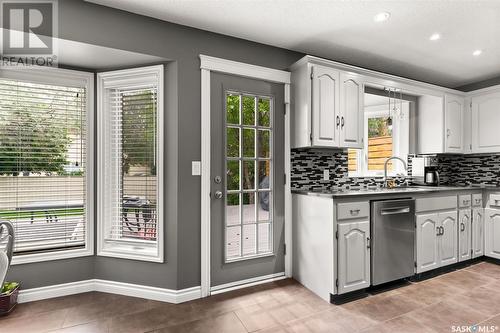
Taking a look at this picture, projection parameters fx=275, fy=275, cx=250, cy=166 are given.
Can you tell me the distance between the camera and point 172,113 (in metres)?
2.40

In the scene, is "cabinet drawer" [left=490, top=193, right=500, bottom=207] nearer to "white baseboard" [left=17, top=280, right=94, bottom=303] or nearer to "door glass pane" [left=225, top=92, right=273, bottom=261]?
"door glass pane" [left=225, top=92, right=273, bottom=261]

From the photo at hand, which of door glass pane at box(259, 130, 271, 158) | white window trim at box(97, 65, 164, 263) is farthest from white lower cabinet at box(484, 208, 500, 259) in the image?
white window trim at box(97, 65, 164, 263)

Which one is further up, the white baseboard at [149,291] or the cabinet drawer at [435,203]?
the cabinet drawer at [435,203]

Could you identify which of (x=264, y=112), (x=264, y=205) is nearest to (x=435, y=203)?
(x=264, y=205)

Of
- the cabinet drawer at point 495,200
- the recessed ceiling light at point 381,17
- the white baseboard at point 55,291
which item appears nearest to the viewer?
the recessed ceiling light at point 381,17

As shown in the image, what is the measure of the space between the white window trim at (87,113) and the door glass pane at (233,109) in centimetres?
127

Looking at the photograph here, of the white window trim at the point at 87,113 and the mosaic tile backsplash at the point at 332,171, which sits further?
the mosaic tile backsplash at the point at 332,171

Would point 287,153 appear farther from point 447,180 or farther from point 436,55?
point 447,180

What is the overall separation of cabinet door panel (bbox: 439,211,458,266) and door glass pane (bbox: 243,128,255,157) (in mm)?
2182

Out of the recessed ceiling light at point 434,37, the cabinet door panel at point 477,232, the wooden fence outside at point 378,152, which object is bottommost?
the cabinet door panel at point 477,232

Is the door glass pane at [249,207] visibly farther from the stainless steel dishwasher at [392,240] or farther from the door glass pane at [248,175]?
the stainless steel dishwasher at [392,240]

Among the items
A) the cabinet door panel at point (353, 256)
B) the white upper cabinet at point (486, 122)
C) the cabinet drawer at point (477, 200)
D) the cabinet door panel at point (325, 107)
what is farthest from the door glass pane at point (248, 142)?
the white upper cabinet at point (486, 122)

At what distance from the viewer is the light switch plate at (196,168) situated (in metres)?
2.44

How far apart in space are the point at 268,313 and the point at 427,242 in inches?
74.0
